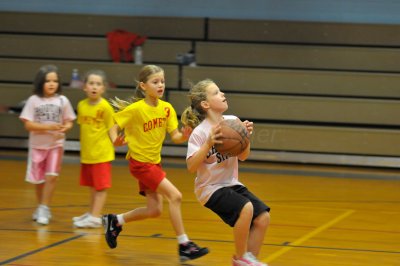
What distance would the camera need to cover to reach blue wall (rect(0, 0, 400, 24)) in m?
12.1

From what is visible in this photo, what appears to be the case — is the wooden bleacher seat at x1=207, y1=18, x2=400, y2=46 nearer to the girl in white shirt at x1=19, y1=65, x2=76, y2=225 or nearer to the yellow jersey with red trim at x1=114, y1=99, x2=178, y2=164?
the girl in white shirt at x1=19, y1=65, x2=76, y2=225

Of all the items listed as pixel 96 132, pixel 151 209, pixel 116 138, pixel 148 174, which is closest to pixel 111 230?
pixel 151 209

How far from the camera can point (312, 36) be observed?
12.0 m

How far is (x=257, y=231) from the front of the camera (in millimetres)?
4750

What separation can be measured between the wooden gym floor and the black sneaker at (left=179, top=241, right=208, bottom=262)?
0.09 metres

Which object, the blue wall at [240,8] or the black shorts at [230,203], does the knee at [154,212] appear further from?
the blue wall at [240,8]

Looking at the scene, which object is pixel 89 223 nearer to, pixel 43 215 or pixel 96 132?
pixel 43 215

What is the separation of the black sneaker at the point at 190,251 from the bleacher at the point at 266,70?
6339 millimetres

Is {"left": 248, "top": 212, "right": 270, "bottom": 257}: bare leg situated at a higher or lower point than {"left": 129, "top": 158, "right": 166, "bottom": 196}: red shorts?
lower

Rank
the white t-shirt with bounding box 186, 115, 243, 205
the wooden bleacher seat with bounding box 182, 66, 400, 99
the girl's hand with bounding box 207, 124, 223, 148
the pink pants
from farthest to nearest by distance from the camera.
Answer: the wooden bleacher seat with bounding box 182, 66, 400, 99, the pink pants, the white t-shirt with bounding box 186, 115, 243, 205, the girl's hand with bounding box 207, 124, 223, 148

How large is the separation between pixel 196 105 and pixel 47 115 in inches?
84.5

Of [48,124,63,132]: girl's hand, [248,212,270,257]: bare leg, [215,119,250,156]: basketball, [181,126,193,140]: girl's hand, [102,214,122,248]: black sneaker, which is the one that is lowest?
[102,214,122,248]: black sneaker

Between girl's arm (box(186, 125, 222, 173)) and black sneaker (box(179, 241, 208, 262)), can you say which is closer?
girl's arm (box(186, 125, 222, 173))

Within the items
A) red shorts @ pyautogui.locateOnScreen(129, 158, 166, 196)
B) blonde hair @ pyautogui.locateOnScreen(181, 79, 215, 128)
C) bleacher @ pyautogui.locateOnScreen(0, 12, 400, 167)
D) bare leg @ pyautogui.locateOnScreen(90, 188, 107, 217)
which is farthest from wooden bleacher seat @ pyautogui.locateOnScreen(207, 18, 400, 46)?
blonde hair @ pyautogui.locateOnScreen(181, 79, 215, 128)
